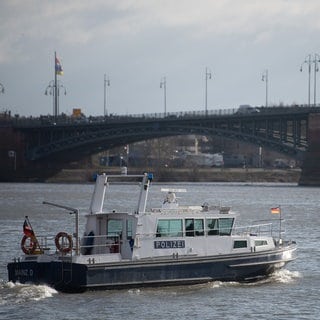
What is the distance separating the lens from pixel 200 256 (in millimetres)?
40312

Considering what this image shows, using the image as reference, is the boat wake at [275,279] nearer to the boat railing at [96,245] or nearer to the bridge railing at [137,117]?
the boat railing at [96,245]

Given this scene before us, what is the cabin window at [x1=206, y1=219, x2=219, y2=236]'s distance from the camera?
135ft

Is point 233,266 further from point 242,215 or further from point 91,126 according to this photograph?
point 91,126

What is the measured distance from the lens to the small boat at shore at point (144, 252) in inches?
1513

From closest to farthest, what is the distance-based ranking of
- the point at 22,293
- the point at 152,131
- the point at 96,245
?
the point at 22,293
the point at 96,245
the point at 152,131

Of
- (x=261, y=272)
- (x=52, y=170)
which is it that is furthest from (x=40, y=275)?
(x=52, y=170)

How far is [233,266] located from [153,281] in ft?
10.6

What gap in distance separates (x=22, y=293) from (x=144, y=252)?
410cm

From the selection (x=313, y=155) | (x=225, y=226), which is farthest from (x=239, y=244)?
(x=313, y=155)

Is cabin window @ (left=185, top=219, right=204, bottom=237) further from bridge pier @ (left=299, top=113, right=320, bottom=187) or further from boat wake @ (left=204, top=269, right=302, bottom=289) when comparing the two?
bridge pier @ (left=299, top=113, right=320, bottom=187)

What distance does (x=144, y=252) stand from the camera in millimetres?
39562

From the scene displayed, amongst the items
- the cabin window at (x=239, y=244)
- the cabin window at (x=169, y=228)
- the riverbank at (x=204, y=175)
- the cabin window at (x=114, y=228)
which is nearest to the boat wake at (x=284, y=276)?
the cabin window at (x=239, y=244)

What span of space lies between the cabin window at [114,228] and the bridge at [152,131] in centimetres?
9328

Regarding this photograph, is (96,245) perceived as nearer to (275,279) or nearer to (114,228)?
(114,228)
